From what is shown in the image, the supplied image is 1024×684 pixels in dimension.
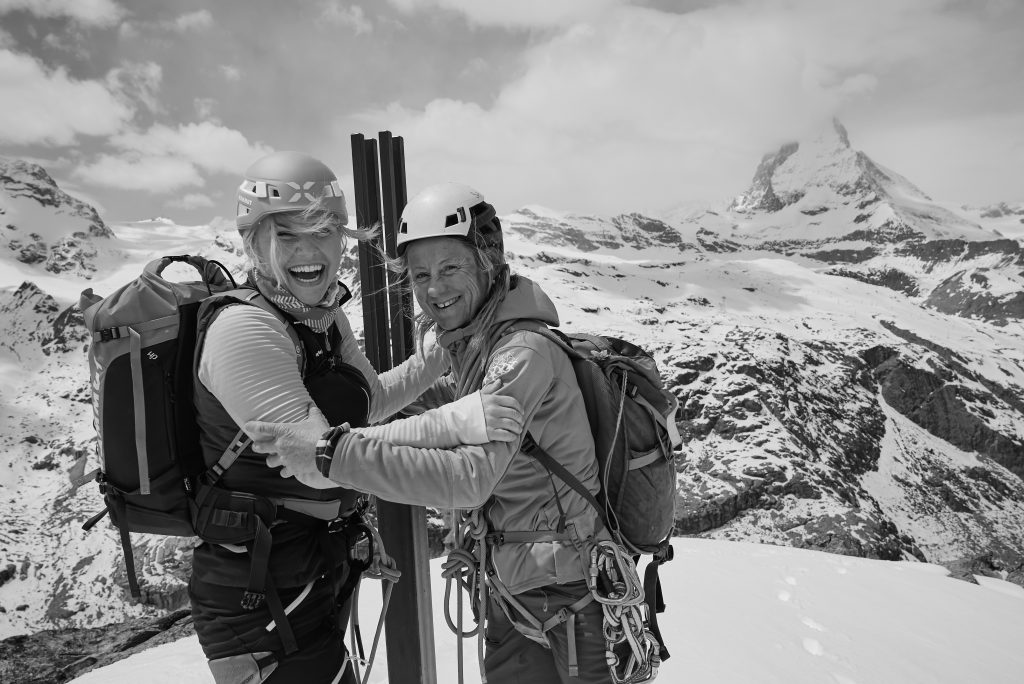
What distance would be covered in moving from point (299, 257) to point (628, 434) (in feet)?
5.78

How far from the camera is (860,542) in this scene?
88750 mm

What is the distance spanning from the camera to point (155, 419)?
2613 millimetres

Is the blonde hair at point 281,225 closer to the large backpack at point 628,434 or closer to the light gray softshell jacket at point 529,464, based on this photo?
the light gray softshell jacket at point 529,464

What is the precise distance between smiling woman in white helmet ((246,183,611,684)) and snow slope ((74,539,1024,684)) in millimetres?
4206

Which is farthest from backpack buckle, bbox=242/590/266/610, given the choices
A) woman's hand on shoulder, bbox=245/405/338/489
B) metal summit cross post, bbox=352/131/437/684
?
metal summit cross post, bbox=352/131/437/684

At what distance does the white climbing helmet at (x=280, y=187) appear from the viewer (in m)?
2.74

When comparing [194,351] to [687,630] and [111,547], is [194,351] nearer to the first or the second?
[687,630]

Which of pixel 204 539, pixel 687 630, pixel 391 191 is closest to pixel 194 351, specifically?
pixel 204 539

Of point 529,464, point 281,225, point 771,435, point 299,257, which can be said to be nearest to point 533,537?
point 529,464

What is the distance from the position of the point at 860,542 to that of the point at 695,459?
28.4 m

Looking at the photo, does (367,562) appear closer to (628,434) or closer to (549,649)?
(549,649)

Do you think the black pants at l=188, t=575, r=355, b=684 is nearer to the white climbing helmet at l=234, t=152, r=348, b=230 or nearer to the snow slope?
the white climbing helmet at l=234, t=152, r=348, b=230

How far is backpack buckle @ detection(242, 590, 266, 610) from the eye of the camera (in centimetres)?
260

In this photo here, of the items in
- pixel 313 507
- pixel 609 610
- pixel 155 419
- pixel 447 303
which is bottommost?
pixel 609 610
